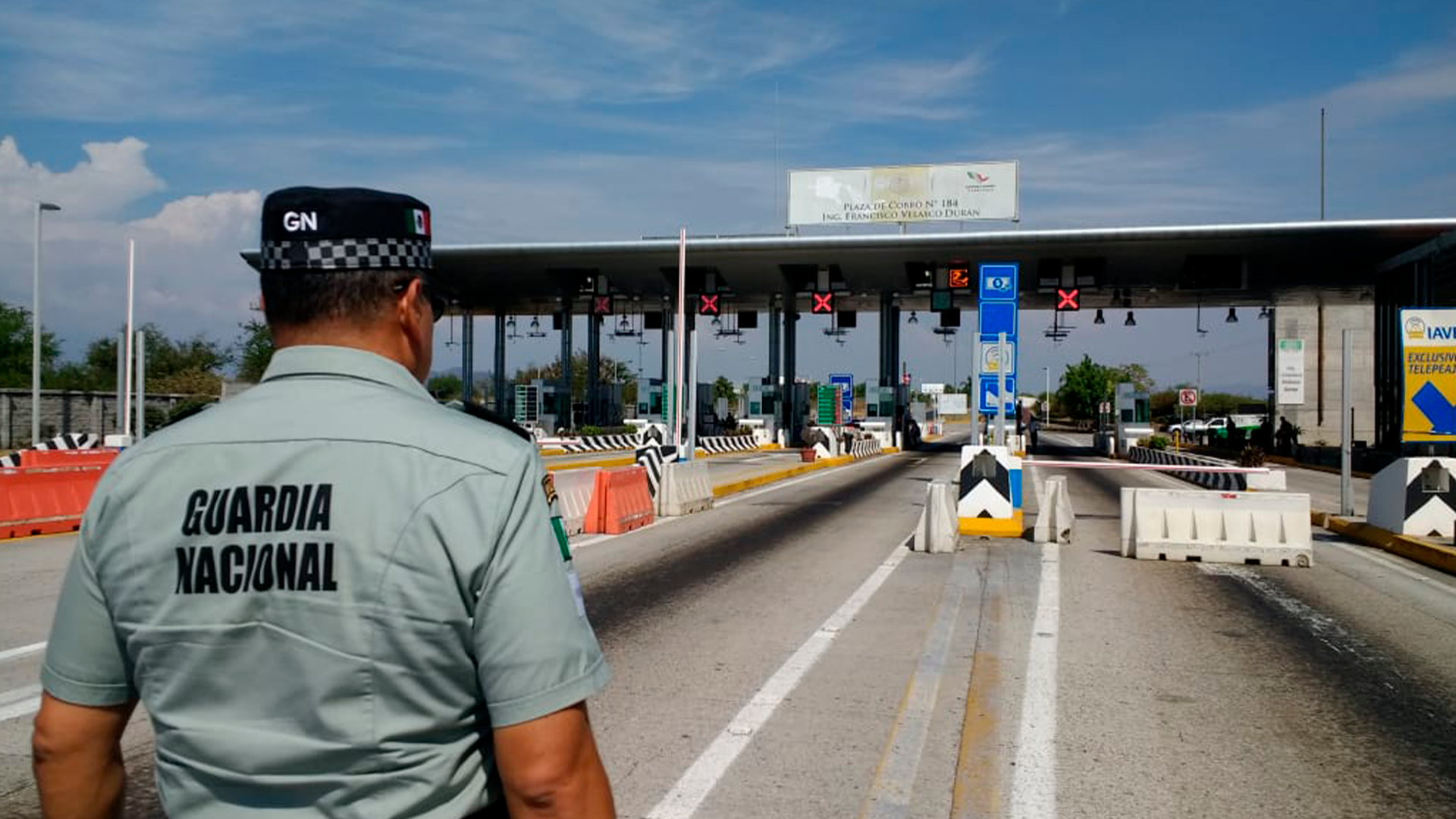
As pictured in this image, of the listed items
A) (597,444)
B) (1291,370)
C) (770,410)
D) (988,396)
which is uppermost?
(1291,370)

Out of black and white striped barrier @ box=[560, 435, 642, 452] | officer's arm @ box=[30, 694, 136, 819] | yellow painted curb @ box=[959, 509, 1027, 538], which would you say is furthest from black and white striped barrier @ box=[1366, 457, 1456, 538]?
black and white striped barrier @ box=[560, 435, 642, 452]

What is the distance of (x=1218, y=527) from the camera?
13.9 metres

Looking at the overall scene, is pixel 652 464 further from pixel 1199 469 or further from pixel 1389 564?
pixel 1199 469

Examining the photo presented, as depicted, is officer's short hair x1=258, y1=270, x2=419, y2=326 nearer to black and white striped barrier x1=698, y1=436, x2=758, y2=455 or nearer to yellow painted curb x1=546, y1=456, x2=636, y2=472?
yellow painted curb x1=546, y1=456, x2=636, y2=472

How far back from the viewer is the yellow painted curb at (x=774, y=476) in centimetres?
2505

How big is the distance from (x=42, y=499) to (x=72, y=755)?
15388mm

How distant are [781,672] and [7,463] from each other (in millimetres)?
21050

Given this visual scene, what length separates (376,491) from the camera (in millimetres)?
1859

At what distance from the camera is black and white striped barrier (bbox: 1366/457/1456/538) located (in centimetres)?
1502

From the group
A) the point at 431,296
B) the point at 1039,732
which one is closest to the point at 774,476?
the point at 1039,732

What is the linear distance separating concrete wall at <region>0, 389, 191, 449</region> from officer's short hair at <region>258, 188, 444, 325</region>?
40.2m

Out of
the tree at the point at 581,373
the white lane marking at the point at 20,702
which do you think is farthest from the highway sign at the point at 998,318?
the tree at the point at 581,373

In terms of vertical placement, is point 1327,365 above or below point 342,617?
above

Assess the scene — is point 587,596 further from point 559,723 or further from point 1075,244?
point 1075,244
